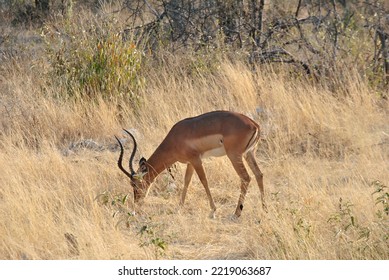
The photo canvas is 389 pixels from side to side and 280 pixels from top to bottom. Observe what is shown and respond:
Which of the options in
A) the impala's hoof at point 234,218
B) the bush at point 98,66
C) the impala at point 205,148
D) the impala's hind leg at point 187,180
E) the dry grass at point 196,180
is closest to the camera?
the dry grass at point 196,180

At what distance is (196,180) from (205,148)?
2.64 ft

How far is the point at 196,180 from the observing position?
24.7ft

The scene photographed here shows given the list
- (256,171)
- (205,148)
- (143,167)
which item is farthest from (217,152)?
(143,167)

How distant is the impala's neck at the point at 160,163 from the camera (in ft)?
22.9

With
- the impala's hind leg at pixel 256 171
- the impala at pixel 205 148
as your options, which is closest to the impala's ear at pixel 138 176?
the impala at pixel 205 148

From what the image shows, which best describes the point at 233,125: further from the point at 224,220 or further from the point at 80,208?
the point at 80,208

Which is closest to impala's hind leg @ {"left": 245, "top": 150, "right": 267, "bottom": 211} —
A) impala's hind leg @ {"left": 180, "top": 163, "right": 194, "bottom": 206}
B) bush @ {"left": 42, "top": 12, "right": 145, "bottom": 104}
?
impala's hind leg @ {"left": 180, "top": 163, "right": 194, "bottom": 206}

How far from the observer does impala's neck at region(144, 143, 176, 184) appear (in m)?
6.98

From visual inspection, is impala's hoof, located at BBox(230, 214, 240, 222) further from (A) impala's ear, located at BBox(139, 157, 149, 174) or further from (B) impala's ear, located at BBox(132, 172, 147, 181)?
(A) impala's ear, located at BBox(139, 157, 149, 174)

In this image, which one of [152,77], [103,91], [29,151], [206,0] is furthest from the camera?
[206,0]

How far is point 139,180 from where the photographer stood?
685 centimetres

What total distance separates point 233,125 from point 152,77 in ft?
13.3

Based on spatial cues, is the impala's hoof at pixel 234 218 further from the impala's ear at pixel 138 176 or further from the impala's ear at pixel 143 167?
the impala's ear at pixel 143 167

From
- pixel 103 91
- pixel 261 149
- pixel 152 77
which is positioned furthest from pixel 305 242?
pixel 152 77
